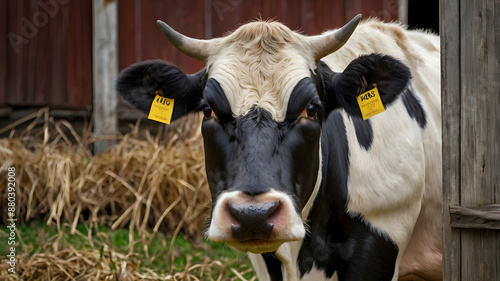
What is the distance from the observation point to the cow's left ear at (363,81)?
10.6 ft

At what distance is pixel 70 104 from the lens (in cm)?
820

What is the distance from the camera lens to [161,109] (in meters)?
3.36

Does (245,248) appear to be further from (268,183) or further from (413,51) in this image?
(413,51)

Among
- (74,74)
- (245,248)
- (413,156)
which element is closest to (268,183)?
(245,248)

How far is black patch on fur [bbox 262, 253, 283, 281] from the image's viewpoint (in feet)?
11.4

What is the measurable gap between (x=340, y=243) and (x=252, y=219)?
1.08 metres

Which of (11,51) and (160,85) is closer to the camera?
(160,85)

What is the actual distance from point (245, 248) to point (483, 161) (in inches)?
46.7

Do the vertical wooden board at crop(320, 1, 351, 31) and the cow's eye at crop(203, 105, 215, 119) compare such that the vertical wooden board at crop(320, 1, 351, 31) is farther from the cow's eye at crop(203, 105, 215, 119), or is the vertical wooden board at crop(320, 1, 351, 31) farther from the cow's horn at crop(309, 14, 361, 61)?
the cow's eye at crop(203, 105, 215, 119)

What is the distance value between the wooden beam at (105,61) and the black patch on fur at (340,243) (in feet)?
A: 16.8

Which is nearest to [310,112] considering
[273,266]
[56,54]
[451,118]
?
[451,118]

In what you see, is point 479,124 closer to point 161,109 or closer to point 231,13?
point 161,109

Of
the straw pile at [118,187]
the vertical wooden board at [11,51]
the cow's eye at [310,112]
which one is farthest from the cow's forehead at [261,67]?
the vertical wooden board at [11,51]

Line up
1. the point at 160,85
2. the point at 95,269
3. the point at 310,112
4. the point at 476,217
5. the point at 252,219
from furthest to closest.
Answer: the point at 95,269 → the point at 160,85 → the point at 310,112 → the point at 476,217 → the point at 252,219
